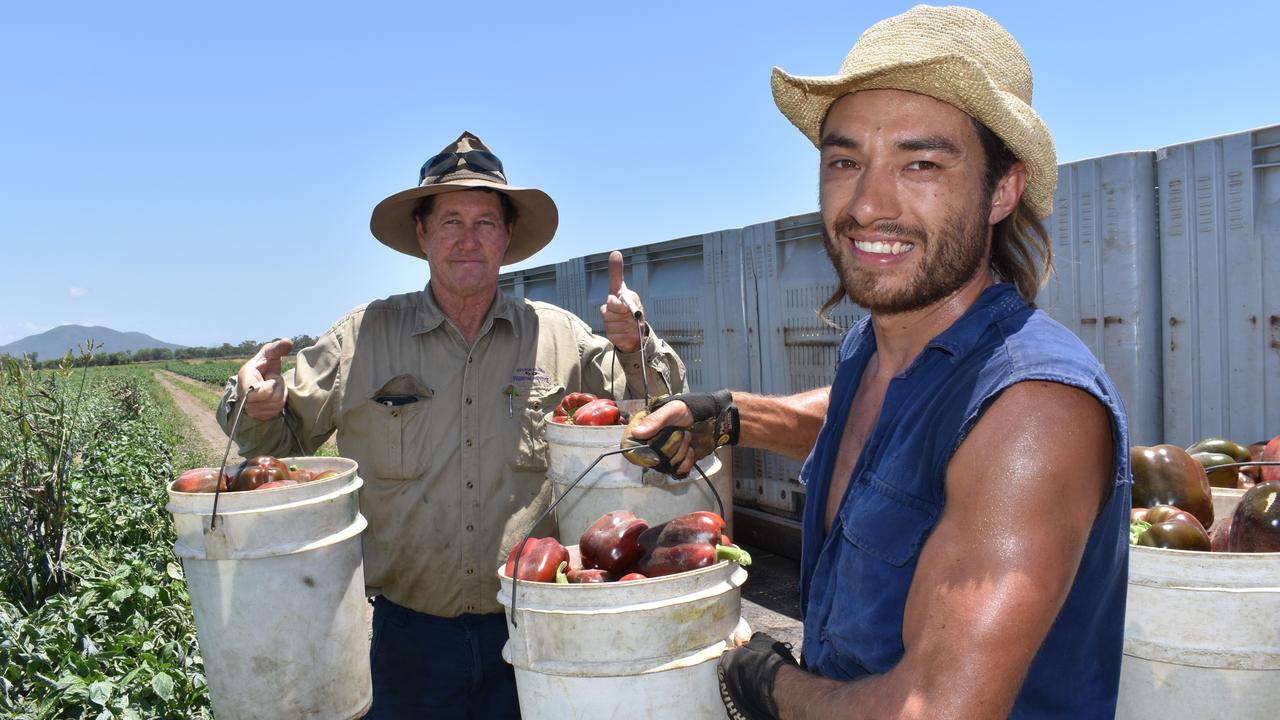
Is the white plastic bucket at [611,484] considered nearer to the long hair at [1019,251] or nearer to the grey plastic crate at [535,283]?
the long hair at [1019,251]

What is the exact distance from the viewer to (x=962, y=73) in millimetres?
1669

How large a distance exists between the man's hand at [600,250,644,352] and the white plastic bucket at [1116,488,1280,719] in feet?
6.05

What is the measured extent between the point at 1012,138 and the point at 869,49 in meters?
0.33

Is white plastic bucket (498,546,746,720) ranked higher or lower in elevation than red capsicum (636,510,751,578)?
lower

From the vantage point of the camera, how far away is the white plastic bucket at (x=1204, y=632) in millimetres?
2033

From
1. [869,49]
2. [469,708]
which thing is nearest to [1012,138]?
[869,49]

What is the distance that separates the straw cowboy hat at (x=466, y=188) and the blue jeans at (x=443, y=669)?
1526mm

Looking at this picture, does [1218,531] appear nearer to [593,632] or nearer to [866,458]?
[866,458]

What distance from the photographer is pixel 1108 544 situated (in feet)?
4.98

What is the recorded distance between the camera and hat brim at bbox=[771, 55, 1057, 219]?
1.68m

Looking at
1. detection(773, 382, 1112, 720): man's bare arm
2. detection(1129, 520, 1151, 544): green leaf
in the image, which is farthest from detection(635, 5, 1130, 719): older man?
detection(1129, 520, 1151, 544): green leaf

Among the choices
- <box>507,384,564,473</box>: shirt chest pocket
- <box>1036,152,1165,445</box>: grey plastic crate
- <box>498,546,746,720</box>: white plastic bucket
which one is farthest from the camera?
<box>1036,152,1165,445</box>: grey plastic crate

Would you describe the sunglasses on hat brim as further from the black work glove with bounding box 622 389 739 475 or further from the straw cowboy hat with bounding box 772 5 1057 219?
the straw cowboy hat with bounding box 772 5 1057 219

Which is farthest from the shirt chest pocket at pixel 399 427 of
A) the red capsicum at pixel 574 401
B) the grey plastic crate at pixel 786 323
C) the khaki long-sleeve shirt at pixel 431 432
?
the grey plastic crate at pixel 786 323
